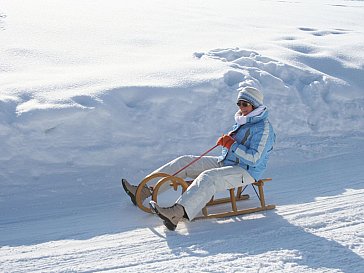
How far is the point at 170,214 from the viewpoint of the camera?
5.23 meters

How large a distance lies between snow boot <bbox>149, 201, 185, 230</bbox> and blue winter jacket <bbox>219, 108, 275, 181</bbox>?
2.55ft

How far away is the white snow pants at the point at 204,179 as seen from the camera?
5.39 meters

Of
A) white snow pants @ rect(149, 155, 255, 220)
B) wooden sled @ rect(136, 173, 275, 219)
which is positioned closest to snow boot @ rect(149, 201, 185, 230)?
white snow pants @ rect(149, 155, 255, 220)

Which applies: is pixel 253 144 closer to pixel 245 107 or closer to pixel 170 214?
pixel 245 107

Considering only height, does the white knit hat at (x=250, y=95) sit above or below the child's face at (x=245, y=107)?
above

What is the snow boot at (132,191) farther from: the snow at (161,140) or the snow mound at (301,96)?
the snow mound at (301,96)

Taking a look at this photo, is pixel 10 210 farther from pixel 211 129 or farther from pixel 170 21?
pixel 170 21

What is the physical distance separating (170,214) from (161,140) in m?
2.27

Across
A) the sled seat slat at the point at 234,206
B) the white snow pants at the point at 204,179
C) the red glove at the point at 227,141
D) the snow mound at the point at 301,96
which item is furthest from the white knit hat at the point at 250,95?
the snow mound at the point at 301,96

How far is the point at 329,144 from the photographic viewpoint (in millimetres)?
8102

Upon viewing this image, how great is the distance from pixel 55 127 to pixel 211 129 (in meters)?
1.89

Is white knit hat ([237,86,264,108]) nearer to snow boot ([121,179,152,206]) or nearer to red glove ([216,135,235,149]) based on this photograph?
red glove ([216,135,235,149])

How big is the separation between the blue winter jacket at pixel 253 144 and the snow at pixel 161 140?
1.56 ft

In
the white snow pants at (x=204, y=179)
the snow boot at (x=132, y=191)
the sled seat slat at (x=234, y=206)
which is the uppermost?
the white snow pants at (x=204, y=179)
